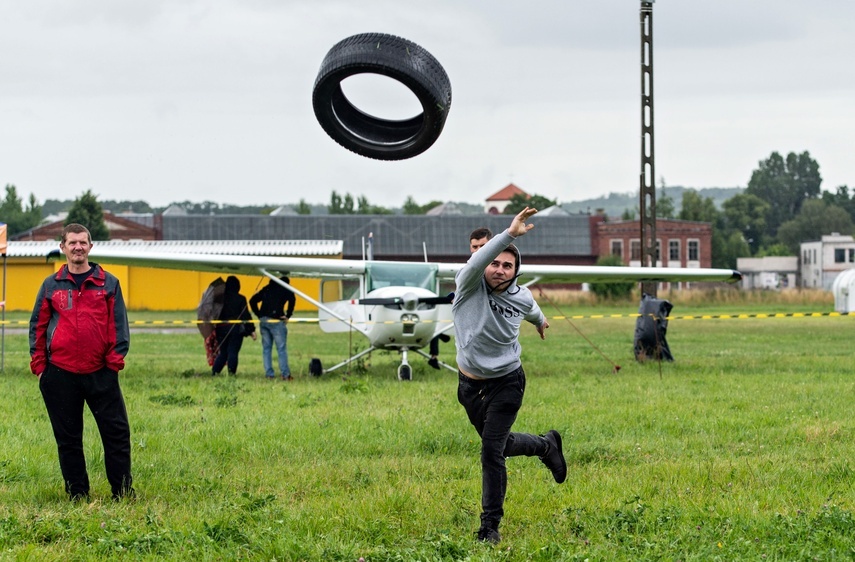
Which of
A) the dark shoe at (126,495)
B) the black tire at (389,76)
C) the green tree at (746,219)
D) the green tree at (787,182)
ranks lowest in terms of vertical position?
the dark shoe at (126,495)

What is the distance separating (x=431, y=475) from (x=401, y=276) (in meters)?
10.2

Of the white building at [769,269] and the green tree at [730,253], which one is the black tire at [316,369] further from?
the white building at [769,269]

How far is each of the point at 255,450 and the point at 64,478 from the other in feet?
6.55

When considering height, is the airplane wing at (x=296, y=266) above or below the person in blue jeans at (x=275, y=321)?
above

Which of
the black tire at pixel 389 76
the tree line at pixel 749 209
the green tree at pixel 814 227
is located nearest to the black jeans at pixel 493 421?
the black tire at pixel 389 76

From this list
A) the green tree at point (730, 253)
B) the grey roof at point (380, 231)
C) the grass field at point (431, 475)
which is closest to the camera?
the grass field at point (431, 475)

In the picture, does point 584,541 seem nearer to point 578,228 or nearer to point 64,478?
point 64,478

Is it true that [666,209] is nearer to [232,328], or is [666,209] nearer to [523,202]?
[523,202]

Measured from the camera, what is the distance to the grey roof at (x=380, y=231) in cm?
7475

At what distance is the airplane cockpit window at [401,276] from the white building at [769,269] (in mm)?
92002

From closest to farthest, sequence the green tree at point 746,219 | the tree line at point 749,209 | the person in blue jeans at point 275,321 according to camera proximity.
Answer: the person in blue jeans at point 275,321 < the tree line at point 749,209 < the green tree at point 746,219

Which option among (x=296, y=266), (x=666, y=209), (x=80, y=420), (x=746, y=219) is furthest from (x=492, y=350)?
(x=746, y=219)

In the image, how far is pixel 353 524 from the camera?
21.5 ft

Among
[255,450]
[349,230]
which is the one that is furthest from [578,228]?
[255,450]
